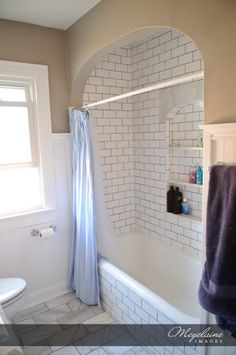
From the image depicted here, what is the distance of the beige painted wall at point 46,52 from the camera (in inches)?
89.8

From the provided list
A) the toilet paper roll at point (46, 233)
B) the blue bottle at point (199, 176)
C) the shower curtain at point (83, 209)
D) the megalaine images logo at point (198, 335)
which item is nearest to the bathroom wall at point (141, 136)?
the blue bottle at point (199, 176)

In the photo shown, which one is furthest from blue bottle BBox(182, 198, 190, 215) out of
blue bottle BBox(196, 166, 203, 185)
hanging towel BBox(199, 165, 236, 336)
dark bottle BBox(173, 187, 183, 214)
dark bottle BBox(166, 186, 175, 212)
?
hanging towel BBox(199, 165, 236, 336)

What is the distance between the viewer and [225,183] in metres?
1.21

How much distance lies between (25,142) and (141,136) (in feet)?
4.37

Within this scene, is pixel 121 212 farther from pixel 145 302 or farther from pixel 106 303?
pixel 145 302

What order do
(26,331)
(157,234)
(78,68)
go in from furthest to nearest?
(157,234) < (78,68) < (26,331)

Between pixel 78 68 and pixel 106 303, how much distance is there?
2222mm

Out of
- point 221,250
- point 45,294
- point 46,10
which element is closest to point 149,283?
point 45,294

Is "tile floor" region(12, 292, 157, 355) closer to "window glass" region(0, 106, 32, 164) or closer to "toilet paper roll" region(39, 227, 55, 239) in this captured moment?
"toilet paper roll" region(39, 227, 55, 239)

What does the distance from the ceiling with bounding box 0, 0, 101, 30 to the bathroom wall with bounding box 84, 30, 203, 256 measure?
0.67m

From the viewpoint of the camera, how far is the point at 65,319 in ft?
7.77

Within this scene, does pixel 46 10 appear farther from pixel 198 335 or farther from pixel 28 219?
pixel 198 335

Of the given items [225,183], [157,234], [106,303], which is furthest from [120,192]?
[225,183]

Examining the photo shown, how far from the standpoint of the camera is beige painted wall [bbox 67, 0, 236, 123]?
1.22m
